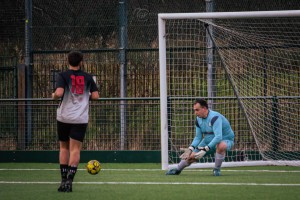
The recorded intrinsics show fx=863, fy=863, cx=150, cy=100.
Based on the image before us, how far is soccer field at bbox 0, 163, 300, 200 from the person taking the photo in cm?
973

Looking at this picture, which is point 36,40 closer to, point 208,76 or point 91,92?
point 208,76

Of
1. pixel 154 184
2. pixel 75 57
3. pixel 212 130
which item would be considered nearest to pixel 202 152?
pixel 212 130

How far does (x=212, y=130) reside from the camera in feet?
43.7

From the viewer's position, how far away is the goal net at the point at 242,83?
15.6 m

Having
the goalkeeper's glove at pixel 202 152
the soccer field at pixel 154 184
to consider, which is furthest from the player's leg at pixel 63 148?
the goalkeeper's glove at pixel 202 152

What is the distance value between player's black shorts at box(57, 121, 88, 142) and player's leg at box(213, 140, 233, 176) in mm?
3259

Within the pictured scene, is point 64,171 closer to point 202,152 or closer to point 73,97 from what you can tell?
point 73,97

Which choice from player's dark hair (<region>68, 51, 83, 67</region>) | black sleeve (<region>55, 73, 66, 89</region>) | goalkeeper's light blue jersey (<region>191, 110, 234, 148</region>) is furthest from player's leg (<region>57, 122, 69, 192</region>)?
goalkeeper's light blue jersey (<region>191, 110, 234, 148</region>)

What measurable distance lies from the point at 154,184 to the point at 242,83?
16.3 ft

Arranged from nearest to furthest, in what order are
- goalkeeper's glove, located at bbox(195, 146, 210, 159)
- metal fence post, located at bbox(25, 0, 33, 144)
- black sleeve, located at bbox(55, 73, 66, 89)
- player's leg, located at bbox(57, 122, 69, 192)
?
black sleeve, located at bbox(55, 73, 66, 89) < player's leg, located at bbox(57, 122, 69, 192) < goalkeeper's glove, located at bbox(195, 146, 210, 159) < metal fence post, located at bbox(25, 0, 33, 144)

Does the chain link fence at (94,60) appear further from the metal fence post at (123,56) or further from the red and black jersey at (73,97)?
the red and black jersey at (73,97)

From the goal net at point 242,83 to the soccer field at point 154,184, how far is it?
46.8 inches

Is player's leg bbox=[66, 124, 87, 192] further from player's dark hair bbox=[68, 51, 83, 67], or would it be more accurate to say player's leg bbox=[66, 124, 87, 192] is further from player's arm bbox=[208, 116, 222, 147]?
player's arm bbox=[208, 116, 222, 147]

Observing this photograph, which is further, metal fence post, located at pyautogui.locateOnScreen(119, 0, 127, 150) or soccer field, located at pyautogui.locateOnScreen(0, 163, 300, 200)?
metal fence post, located at pyautogui.locateOnScreen(119, 0, 127, 150)
